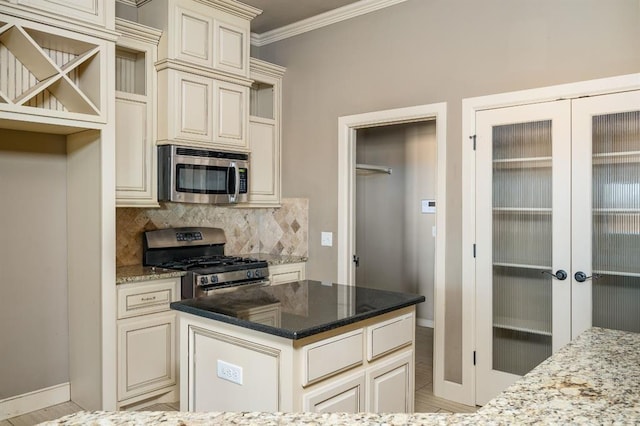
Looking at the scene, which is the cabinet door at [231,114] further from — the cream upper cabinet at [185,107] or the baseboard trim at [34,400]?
the baseboard trim at [34,400]

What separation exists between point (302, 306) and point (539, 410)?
1.38 metres

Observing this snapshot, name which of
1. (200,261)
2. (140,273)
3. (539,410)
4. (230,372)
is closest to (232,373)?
(230,372)

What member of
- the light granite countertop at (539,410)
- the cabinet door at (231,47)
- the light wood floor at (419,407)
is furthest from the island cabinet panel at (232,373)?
the cabinet door at (231,47)

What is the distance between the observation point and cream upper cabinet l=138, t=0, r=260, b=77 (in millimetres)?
3670

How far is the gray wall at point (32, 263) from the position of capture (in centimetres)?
331

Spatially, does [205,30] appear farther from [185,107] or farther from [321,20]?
[321,20]

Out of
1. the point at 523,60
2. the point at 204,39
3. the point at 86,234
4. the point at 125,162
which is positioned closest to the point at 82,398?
the point at 86,234

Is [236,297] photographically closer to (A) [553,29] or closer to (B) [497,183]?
(B) [497,183]

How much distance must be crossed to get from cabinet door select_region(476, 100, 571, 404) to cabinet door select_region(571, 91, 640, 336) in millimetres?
69

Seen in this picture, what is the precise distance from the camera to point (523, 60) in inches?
129

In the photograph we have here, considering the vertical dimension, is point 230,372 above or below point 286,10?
below

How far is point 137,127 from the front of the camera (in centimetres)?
362

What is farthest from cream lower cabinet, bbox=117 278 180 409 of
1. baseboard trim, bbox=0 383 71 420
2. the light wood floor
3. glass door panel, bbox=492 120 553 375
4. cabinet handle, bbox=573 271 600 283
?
cabinet handle, bbox=573 271 600 283

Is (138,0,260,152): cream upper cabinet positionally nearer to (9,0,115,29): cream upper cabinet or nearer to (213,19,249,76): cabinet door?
(213,19,249,76): cabinet door
